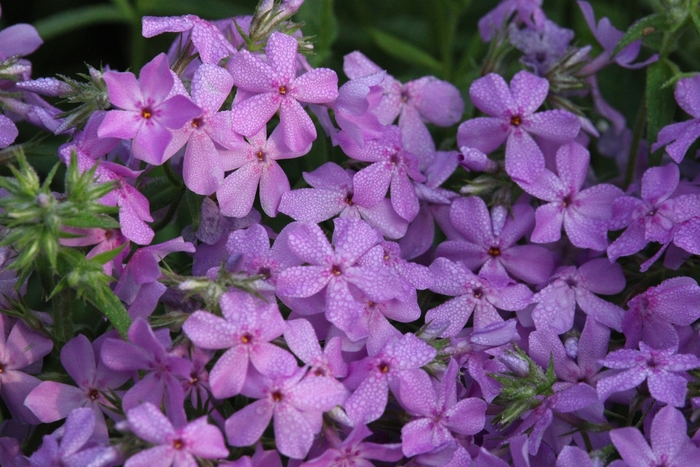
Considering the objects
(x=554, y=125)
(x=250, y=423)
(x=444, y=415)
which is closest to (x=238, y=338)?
(x=250, y=423)

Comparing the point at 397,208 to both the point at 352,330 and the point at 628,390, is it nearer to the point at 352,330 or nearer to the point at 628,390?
the point at 352,330

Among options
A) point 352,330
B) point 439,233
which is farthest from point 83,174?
point 439,233

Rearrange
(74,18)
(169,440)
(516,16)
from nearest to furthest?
1. (169,440)
2. (516,16)
3. (74,18)

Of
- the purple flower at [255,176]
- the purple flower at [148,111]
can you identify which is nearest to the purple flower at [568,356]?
the purple flower at [255,176]

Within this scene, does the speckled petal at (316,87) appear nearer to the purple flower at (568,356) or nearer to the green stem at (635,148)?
the purple flower at (568,356)

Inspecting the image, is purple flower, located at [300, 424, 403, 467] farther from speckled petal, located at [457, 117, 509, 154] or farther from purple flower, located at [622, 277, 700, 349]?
speckled petal, located at [457, 117, 509, 154]

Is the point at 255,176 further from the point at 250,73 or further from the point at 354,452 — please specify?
the point at 354,452
